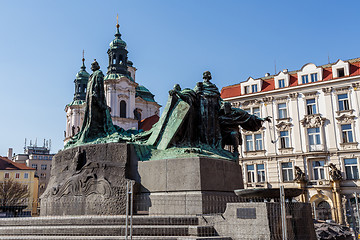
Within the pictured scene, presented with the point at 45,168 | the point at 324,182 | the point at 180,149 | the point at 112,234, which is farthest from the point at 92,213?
the point at 45,168

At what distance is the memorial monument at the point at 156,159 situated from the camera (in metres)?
10.9

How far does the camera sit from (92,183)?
37.8 ft

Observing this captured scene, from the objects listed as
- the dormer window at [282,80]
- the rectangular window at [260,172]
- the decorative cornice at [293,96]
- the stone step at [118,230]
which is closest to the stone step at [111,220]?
the stone step at [118,230]

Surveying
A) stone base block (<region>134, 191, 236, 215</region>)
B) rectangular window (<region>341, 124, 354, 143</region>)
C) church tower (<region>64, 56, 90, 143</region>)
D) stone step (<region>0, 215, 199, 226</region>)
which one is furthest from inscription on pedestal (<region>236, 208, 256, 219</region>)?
church tower (<region>64, 56, 90, 143</region>)

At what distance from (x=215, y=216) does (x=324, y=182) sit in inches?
1001

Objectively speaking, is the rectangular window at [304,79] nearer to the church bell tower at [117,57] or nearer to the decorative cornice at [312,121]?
the decorative cornice at [312,121]

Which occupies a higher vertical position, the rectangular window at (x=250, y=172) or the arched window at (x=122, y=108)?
the arched window at (x=122, y=108)

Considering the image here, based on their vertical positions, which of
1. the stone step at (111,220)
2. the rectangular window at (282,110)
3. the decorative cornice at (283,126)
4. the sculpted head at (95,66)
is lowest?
the stone step at (111,220)

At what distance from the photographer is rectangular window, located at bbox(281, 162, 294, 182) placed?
109 ft

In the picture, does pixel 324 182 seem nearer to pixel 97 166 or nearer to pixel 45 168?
pixel 97 166

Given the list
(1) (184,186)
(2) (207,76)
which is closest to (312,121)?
(2) (207,76)

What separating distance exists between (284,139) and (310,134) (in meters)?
2.32

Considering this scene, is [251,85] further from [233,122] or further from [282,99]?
[233,122]

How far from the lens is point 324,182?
31625 mm
